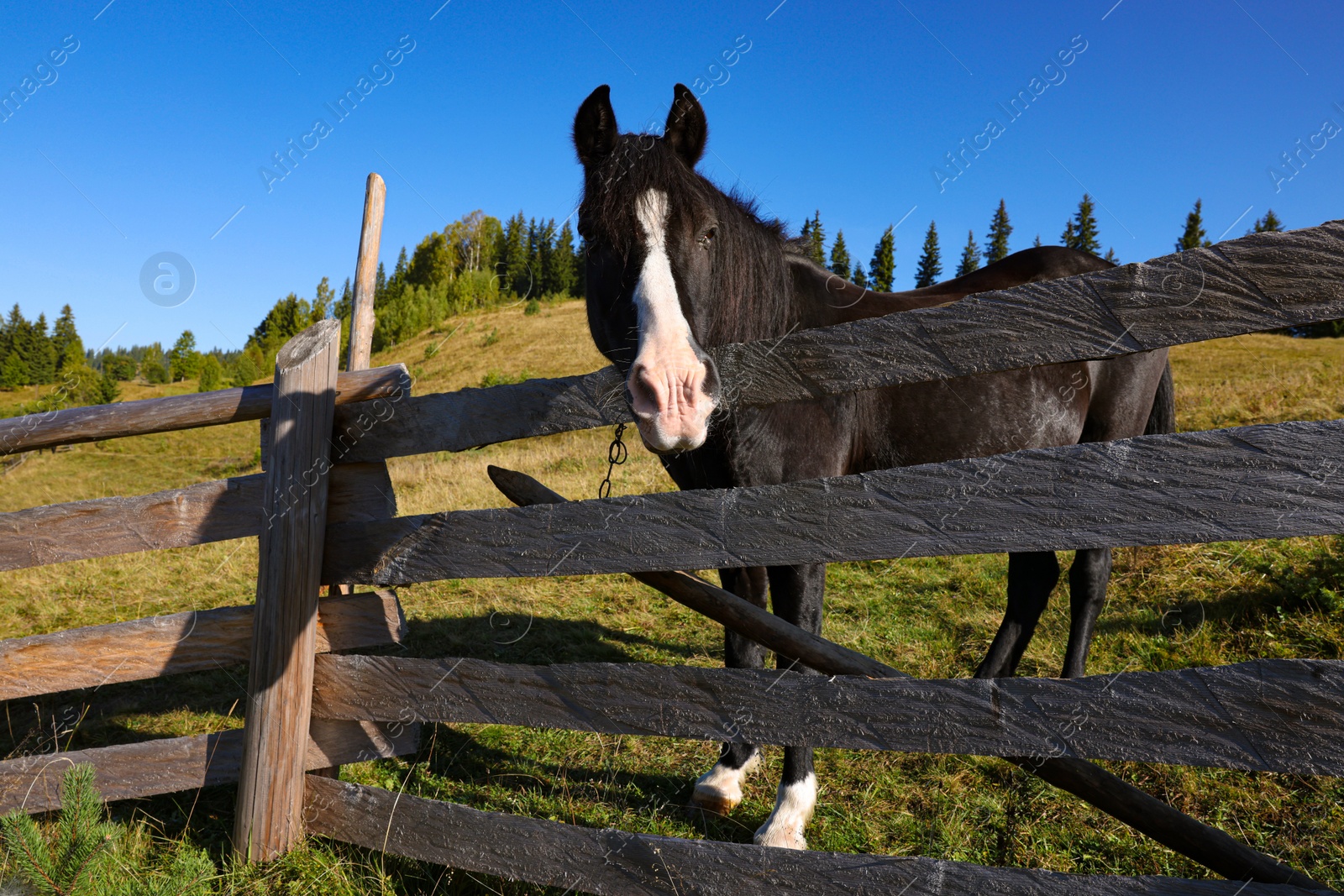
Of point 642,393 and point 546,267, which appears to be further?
point 546,267

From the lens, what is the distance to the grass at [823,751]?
2.88 metres

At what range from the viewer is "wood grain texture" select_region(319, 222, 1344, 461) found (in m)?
1.49

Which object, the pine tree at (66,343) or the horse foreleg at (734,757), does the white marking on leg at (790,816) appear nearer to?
the horse foreleg at (734,757)

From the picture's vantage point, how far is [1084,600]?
163 inches

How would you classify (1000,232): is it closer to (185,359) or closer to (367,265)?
A: (367,265)

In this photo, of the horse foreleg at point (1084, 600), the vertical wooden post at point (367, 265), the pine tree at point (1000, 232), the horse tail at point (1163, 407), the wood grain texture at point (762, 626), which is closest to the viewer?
the wood grain texture at point (762, 626)

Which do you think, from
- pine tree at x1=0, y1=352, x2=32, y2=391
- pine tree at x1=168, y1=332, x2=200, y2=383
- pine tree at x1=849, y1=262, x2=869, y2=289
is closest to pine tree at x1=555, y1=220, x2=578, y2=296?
pine tree at x1=849, y1=262, x2=869, y2=289

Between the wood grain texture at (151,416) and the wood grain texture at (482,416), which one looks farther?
the wood grain texture at (151,416)

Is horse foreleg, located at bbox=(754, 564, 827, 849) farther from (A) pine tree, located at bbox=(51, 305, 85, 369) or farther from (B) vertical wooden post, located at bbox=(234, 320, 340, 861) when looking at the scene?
(A) pine tree, located at bbox=(51, 305, 85, 369)

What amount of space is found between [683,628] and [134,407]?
160 inches

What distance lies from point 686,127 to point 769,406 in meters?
1.15

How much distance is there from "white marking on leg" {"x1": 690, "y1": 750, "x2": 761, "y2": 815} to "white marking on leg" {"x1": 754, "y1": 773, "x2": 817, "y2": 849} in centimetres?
25

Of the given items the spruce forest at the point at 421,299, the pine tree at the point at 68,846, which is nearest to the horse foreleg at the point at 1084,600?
the pine tree at the point at 68,846

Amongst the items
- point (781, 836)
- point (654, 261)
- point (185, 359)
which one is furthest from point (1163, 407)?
point (185, 359)
